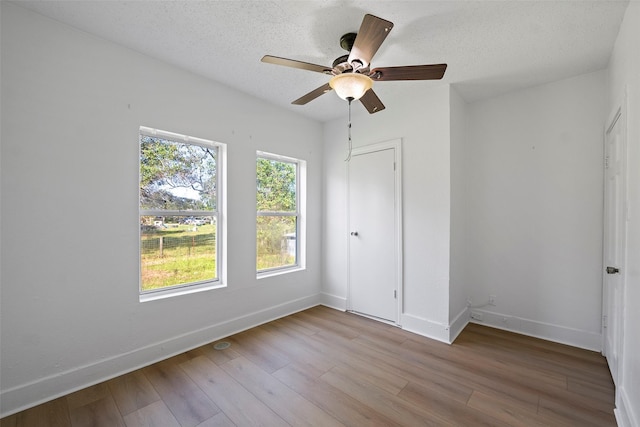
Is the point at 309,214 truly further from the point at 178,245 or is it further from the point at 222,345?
the point at 222,345

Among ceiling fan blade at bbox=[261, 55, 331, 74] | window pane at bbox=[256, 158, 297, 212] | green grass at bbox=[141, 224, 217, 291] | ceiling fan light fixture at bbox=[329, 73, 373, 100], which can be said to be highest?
ceiling fan blade at bbox=[261, 55, 331, 74]

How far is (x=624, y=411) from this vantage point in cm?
165

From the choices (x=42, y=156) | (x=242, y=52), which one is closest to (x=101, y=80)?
(x=42, y=156)

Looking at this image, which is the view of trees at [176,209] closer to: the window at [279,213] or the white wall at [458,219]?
the window at [279,213]

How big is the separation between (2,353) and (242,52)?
2.75 m

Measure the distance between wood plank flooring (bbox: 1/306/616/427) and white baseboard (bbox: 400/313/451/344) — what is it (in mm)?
106

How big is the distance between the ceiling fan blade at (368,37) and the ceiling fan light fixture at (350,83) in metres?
0.10

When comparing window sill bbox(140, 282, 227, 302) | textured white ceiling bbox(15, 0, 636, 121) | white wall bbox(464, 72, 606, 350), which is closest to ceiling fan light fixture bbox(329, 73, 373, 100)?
textured white ceiling bbox(15, 0, 636, 121)

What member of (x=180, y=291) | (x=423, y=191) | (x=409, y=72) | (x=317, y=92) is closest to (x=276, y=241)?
(x=180, y=291)

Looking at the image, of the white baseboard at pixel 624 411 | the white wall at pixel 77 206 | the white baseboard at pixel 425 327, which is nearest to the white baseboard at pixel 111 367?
the white wall at pixel 77 206

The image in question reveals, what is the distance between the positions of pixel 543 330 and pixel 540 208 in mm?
1289

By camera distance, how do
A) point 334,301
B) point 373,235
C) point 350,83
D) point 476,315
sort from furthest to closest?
point 334,301 → point 373,235 → point 476,315 → point 350,83

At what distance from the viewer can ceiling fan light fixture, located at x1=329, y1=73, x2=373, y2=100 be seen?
184 centimetres

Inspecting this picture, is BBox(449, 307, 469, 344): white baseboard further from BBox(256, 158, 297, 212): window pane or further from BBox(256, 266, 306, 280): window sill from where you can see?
BBox(256, 158, 297, 212): window pane
